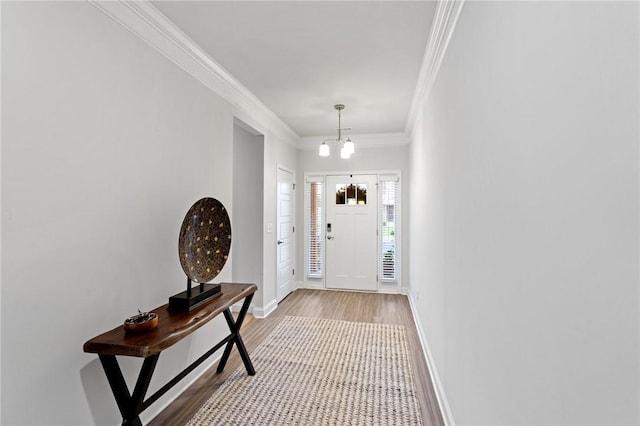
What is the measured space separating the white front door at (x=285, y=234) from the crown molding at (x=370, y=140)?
0.69m

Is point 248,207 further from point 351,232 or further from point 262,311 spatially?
point 351,232

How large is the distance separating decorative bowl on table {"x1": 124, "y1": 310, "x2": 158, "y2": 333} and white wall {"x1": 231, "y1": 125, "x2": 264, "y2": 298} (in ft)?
7.36

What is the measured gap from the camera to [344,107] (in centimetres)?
363

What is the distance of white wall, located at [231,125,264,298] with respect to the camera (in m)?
3.93

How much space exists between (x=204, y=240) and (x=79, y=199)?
716 mm

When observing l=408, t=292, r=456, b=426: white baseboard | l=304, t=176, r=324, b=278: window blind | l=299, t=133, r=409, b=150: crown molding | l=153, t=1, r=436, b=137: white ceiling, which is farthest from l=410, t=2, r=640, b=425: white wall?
l=304, t=176, r=324, b=278: window blind

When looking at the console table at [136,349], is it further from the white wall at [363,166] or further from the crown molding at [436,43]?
the white wall at [363,166]

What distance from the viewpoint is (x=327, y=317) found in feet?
12.8

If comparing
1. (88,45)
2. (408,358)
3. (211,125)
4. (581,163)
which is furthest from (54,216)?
(408,358)

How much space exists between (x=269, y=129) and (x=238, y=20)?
202 centimetres

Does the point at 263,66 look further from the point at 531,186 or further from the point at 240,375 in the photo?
the point at 240,375

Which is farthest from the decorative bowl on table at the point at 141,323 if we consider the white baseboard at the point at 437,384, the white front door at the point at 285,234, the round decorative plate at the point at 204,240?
the white front door at the point at 285,234

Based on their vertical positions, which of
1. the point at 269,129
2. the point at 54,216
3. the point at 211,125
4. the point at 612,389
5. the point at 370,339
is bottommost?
the point at 370,339

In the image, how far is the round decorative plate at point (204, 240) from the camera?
191 centimetres
